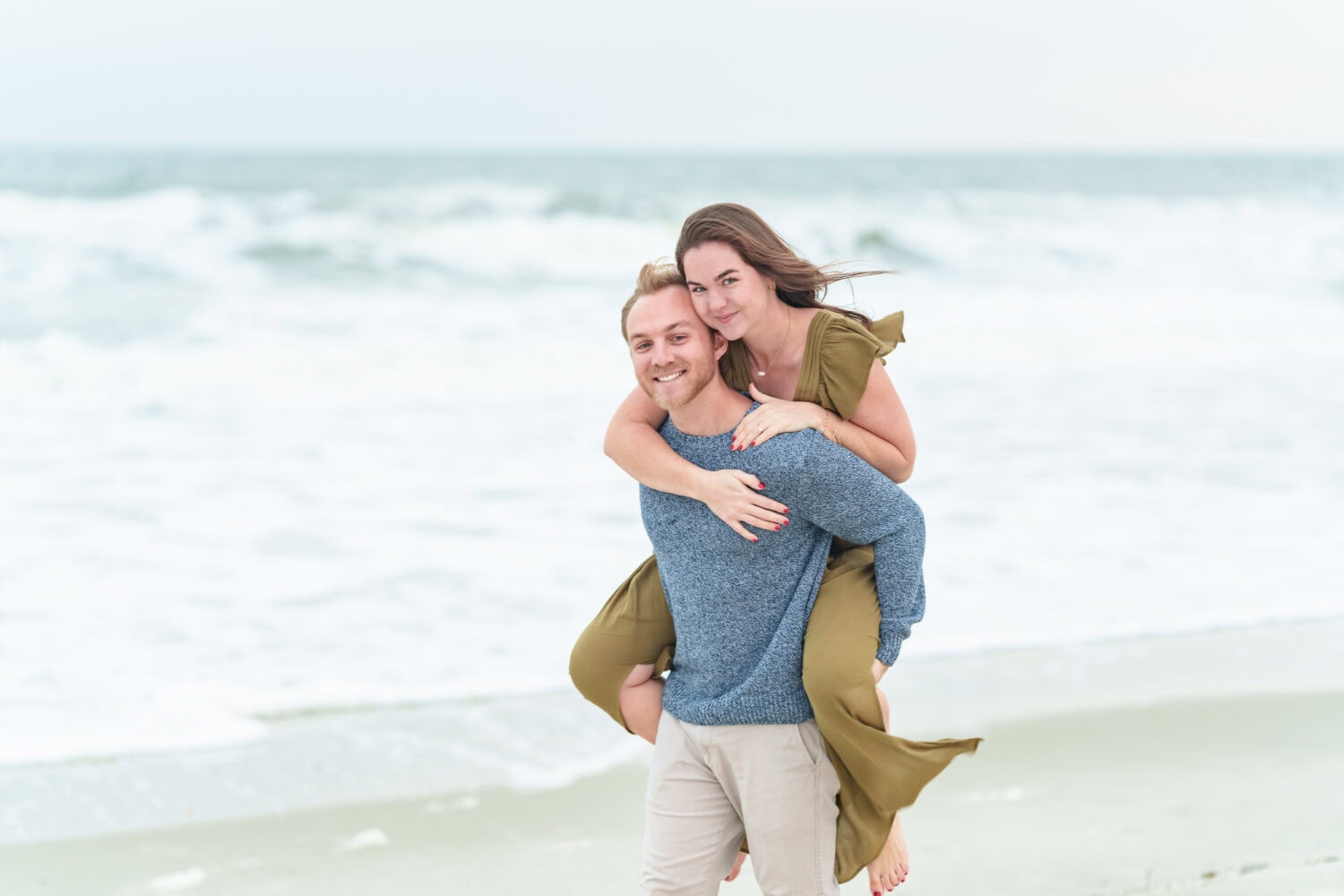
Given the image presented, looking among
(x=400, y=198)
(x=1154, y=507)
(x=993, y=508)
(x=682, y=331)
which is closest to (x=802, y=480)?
(x=682, y=331)

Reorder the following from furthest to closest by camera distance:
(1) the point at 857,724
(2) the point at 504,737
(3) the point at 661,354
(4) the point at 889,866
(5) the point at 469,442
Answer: (5) the point at 469,442 → (2) the point at 504,737 → (4) the point at 889,866 → (3) the point at 661,354 → (1) the point at 857,724

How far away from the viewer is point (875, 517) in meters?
2.56

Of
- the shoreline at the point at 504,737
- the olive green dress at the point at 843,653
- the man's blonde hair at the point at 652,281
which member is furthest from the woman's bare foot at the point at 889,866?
the shoreline at the point at 504,737

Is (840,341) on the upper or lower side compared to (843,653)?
upper

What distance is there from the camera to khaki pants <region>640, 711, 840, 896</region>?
2.60 meters

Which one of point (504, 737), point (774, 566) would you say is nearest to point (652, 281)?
point (774, 566)

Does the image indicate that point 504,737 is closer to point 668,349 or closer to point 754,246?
point 668,349

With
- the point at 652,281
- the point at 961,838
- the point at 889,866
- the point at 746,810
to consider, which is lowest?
the point at 961,838

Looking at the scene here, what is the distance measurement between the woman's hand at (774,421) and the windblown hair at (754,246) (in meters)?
0.27

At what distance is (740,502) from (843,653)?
340 millimetres

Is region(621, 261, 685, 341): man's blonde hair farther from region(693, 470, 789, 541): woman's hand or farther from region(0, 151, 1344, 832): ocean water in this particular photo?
region(0, 151, 1344, 832): ocean water

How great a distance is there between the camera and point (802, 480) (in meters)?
2.50

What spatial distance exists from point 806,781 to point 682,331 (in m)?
0.91

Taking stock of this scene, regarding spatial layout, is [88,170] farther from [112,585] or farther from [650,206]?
[112,585]
